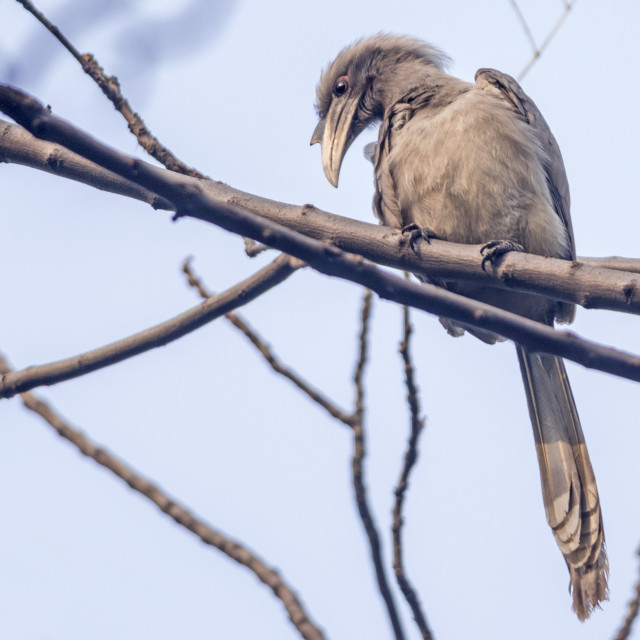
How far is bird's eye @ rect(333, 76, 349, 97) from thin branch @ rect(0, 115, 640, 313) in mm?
2063

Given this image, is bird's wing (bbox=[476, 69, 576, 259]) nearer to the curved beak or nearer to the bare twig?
the curved beak

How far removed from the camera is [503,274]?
251cm

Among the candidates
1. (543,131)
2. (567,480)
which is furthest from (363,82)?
(567,480)

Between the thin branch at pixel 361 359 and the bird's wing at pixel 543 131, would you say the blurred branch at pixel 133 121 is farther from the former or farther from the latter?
the bird's wing at pixel 543 131

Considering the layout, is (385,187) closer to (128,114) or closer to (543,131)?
(543,131)

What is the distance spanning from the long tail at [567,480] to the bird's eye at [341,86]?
1806 millimetres

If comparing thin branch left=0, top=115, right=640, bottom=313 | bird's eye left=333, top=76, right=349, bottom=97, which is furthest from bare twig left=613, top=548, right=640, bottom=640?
bird's eye left=333, top=76, right=349, bottom=97

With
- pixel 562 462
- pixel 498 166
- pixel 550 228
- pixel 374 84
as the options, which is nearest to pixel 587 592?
pixel 562 462

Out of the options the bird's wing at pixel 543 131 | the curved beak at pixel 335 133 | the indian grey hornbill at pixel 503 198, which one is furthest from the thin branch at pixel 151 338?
the bird's wing at pixel 543 131

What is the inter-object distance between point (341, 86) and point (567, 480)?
2506mm

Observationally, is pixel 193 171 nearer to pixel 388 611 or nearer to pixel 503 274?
pixel 503 274

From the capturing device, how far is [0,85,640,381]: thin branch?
5.24 ft

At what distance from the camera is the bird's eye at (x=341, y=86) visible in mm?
4508

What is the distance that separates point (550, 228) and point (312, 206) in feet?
4.55
